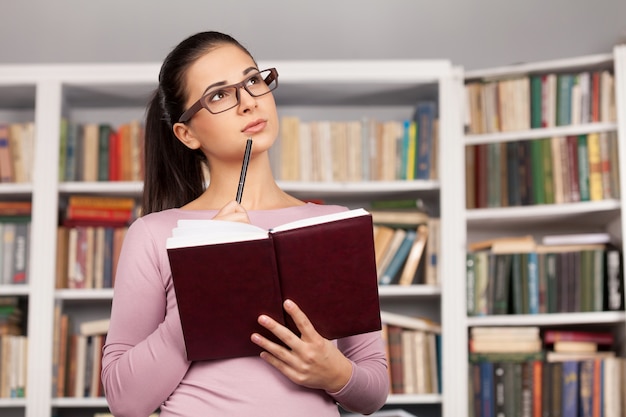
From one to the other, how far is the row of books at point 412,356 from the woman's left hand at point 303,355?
6.78 ft

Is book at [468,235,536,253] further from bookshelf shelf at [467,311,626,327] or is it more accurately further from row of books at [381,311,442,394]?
row of books at [381,311,442,394]

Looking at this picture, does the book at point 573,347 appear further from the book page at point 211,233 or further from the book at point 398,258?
the book page at point 211,233

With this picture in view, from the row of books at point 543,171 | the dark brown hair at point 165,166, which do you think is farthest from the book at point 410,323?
the dark brown hair at point 165,166

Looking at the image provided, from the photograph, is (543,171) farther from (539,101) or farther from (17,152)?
(17,152)

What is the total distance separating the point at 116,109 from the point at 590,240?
1918 mm

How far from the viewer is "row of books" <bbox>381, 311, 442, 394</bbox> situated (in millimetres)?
3100

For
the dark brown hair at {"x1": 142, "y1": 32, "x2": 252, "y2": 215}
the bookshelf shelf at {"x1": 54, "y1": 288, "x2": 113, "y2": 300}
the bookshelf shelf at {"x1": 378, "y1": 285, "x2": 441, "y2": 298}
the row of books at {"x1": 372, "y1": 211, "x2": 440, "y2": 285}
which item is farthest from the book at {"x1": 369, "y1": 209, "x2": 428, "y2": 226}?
the dark brown hair at {"x1": 142, "y1": 32, "x2": 252, "y2": 215}

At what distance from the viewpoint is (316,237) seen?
99 cm

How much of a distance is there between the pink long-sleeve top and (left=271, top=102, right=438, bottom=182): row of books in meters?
2.06

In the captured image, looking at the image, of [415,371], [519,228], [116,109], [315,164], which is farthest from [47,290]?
[519,228]

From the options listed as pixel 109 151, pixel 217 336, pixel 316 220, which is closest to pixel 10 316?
pixel 109 151

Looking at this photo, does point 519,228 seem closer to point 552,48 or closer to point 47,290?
point 552,48

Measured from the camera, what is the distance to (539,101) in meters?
3.13

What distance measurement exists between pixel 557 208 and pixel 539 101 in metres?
0.40
